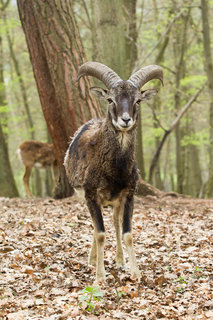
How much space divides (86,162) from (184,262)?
2117mm

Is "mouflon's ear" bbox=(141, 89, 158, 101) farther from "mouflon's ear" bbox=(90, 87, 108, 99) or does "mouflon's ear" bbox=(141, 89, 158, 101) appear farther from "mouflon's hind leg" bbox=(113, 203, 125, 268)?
"mouflon's hind leg" bbox=(113, 203, 125, 268)

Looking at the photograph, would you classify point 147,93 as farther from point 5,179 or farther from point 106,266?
point 5,179

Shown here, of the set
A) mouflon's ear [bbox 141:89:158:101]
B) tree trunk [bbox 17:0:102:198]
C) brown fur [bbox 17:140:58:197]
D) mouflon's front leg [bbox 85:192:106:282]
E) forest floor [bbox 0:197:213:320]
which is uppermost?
tree trunk [bbox 17:0:102:198]

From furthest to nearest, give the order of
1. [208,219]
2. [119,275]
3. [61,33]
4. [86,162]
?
[61,33], [208,219], [86,162], [119,275]

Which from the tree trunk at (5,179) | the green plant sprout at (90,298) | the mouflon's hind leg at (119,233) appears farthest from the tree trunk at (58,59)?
the green plant sprout at (90,298)

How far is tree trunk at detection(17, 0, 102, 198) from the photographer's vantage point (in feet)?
33.3

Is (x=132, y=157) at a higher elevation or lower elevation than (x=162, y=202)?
higher

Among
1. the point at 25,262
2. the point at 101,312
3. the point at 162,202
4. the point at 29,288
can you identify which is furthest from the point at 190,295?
the point at 162,202

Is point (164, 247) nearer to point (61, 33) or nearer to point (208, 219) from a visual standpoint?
point (208, 219)

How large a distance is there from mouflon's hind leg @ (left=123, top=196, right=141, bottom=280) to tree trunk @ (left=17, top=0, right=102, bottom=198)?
A: 4688 mm

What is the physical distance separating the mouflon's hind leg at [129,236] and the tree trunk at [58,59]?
4688 millimetres

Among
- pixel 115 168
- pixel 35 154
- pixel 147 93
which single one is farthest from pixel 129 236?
pixel 35 154

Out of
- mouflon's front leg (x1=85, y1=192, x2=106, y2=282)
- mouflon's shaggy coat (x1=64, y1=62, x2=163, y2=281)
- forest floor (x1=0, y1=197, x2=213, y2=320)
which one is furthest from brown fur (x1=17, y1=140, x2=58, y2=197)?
mouflon's front leg (x1=85, y1=192, x2=106, y2=282)

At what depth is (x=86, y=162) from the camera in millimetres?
6355
